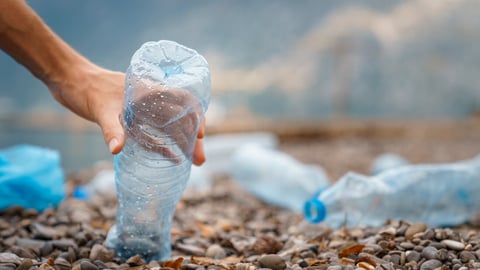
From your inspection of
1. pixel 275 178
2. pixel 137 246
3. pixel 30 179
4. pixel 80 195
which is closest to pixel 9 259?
pixel 137 246

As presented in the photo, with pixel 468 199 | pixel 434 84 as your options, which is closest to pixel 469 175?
pixel 468 199

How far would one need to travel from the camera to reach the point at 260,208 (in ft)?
10.3

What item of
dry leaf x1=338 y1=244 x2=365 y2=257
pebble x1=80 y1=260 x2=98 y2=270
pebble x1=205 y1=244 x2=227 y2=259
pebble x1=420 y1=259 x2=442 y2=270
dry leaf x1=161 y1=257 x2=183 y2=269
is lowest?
pebble x1=420 y1=259 x2=442 y2=270

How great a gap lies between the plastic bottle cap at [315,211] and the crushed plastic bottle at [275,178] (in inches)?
30.7

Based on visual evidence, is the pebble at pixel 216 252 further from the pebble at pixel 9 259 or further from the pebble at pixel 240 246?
the pebble at pixel 9 259

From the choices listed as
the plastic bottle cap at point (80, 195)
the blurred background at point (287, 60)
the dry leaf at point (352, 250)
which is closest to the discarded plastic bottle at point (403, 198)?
the dry leaf at point (352, 250)

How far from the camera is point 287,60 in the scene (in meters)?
8.02

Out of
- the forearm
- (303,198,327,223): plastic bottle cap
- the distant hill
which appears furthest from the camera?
the distant hill

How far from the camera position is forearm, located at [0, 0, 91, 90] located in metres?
1.55

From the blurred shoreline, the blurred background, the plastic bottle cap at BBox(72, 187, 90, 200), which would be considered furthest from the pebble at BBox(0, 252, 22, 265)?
the blurred shoreline

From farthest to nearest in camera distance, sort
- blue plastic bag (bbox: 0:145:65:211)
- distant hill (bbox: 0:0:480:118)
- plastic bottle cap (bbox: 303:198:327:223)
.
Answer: distant hill (bbox: 0:0:480:118)
blue plastic bag (bbox: 0:145:65:211)
plastic bottle cap (bbox: 303:198:327:223)

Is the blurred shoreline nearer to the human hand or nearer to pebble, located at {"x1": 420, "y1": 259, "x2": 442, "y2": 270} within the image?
the human hand

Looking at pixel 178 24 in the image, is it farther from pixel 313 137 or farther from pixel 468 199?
pixel 468 199

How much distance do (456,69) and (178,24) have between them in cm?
520
